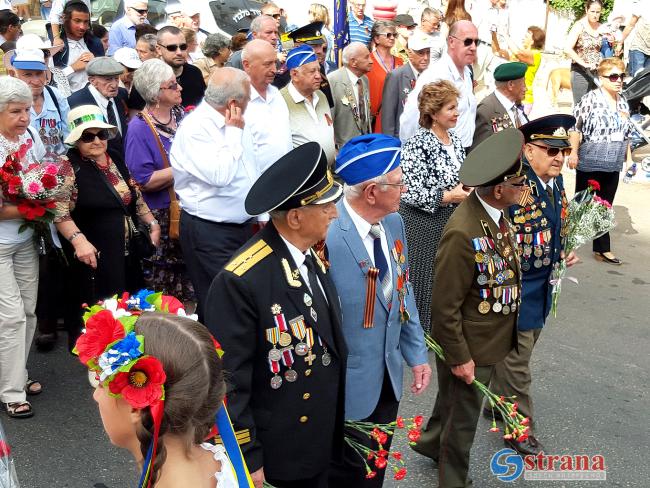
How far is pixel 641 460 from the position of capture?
5020 millimetres

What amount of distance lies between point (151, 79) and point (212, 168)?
4.29 ft

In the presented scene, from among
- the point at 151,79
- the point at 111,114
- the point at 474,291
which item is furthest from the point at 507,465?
the point at 111,114

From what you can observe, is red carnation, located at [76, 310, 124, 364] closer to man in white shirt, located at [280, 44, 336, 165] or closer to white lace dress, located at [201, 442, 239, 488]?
white lace dress, located at [201, 442, 239, 488]

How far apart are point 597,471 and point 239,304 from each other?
2.96m

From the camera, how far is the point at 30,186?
16.4ft

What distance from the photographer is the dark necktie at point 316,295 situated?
3.21 meters

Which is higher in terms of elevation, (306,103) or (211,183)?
(211,183)

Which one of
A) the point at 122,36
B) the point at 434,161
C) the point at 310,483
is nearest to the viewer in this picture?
the point at 310,483

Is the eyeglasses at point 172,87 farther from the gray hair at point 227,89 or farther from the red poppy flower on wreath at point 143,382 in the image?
the red poppy flower on wreath at point 143,382

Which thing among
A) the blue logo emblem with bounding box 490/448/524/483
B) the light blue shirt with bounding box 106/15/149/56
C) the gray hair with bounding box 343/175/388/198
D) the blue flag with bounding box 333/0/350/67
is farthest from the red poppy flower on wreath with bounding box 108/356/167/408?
the light blue shirt with bounding box 106/15/149/56

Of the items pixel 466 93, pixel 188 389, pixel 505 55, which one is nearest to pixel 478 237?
pixel 188 389

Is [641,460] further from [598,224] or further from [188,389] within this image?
[188,389]

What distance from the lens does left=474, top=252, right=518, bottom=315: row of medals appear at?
4.20m

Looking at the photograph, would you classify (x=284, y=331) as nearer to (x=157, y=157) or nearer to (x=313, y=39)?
(x=157, y=157)
